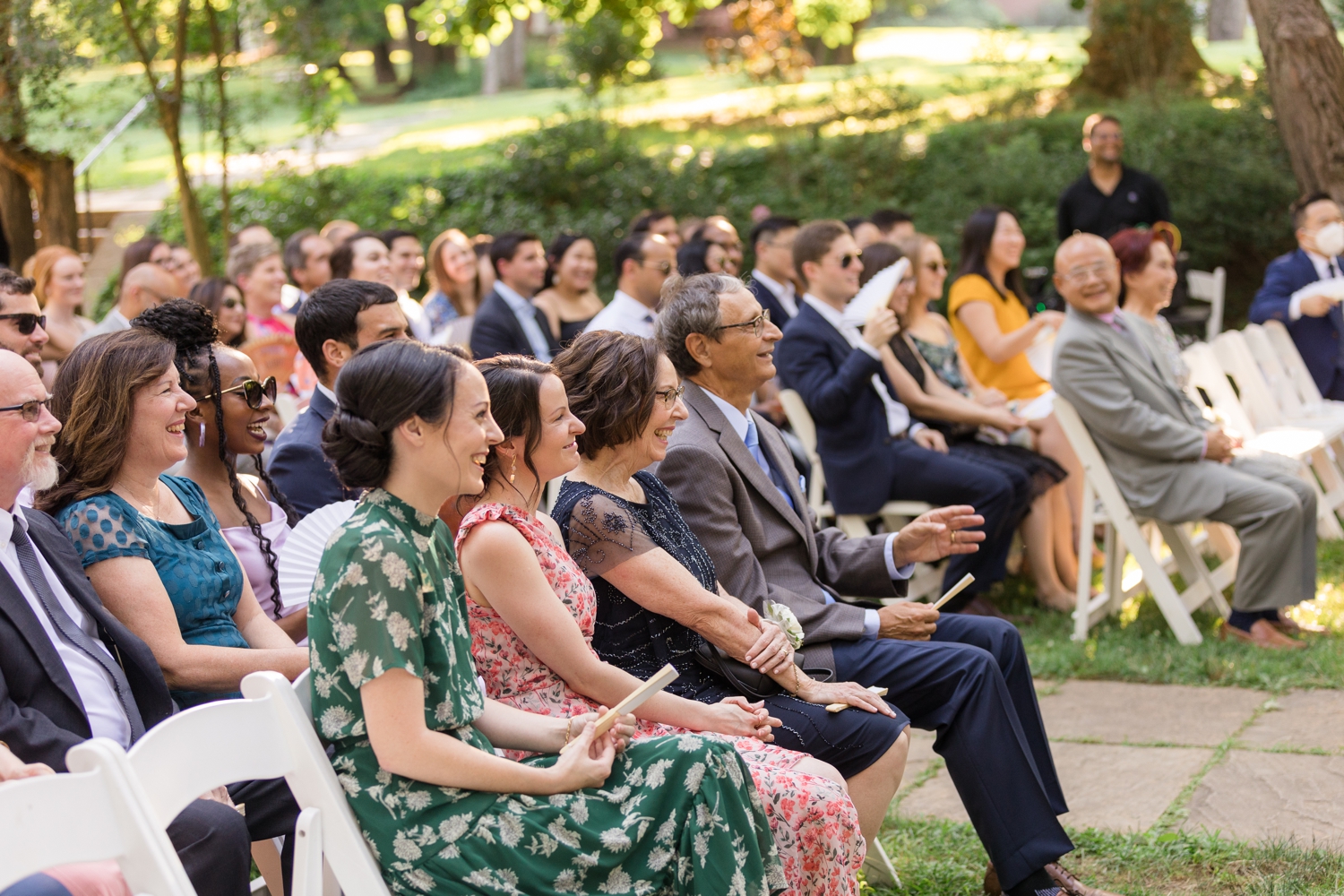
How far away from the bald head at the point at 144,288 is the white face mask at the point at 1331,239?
21.0ft

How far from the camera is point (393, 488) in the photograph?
7.34 feet

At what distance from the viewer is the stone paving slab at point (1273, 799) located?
3.44 m

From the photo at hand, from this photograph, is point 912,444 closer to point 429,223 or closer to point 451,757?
point 451,757

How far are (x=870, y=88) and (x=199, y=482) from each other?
1115cm

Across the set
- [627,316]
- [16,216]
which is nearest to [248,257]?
[627,316]

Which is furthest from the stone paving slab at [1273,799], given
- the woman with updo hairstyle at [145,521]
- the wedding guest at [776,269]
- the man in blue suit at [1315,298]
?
the man in blue suit at [1315,298]

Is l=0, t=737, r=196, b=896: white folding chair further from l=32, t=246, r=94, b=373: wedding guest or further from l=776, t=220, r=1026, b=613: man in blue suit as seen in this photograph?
l=32, t=246, r=94, b=373: wedding guest

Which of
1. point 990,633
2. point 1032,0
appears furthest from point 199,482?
point 1032,0

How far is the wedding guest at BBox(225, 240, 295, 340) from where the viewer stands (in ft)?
21.1

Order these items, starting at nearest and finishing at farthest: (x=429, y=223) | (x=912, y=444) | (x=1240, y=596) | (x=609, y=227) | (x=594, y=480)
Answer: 1. (x=594, y=480)
2. (x=1240, y=596)
3. (x=912, y=444)
4. (x=609, y=227)
5. (x=429, y=223)

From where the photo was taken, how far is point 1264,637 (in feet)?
16.6

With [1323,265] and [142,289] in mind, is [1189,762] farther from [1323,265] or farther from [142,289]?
[142,289]

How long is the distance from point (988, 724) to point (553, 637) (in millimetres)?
1164

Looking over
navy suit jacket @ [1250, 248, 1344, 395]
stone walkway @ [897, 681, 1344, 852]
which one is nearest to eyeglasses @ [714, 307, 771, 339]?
stone walkway @ [897, 681, 1344, 852]
